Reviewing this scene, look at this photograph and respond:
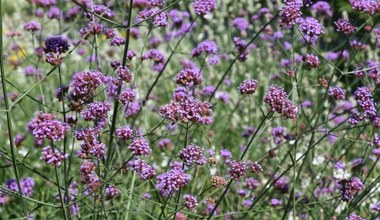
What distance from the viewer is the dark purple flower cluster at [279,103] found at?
2178mm

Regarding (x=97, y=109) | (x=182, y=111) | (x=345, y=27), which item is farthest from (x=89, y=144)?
(x=345, y=27)

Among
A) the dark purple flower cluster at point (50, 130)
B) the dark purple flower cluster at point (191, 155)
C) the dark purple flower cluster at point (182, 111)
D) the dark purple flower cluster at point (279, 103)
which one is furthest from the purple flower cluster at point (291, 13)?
the dark purple flower cluster at point (50, 130)

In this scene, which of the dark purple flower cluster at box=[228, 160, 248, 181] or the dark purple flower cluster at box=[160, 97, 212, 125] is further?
the dark purple flower cluster at box=[228, 160, 248, 181]

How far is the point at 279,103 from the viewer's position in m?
2.18

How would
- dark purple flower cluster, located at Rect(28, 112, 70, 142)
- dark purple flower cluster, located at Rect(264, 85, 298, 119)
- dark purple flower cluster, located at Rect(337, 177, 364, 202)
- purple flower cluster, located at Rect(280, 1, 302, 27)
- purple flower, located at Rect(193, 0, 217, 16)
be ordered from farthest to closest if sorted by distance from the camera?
→ purple flower, located at Rect(193, 0, 217, 16) → dark purple flower cluster, located at Rect(337, 177, 364, 202) → purple flower cluster, located at Rect(280, 1, 302, 27) → dark purple flower cluster, located at Rect(264, 85, 298, 119) → dark purple flower cluster, located at Rect(28, 112, 70, 142)

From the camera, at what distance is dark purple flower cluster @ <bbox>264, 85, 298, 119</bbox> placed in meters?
2.18

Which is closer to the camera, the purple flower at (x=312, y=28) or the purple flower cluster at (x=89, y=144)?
the purple flower cluster at (x=89, y=144)

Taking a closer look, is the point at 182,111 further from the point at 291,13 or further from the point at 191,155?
the point at 291,13

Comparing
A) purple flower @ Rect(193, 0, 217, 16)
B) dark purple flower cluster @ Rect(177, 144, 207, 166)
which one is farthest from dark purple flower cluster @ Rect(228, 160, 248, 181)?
purple flower @ Rect(193, 0, 217, 16)

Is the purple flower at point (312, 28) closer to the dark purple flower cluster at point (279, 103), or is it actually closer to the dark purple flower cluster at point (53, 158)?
the dark purple flower cluster at point (279, 103)

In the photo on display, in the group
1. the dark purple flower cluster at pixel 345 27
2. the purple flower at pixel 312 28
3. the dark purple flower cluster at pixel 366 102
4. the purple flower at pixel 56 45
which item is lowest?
the dark purple flower cluster at pixel 366 102

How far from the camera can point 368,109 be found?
7.80 ft

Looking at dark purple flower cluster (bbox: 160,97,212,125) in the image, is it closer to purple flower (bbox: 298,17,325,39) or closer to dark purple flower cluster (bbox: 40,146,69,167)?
dark purple flower cluster (bbox: 40,146,69,167)

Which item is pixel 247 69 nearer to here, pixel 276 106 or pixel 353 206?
pixel 353 206
